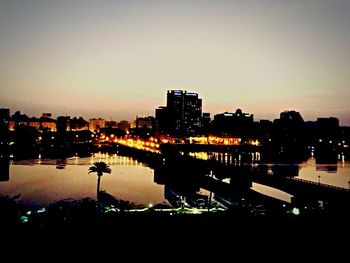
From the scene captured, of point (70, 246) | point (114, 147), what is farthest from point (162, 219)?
point (114, 147)

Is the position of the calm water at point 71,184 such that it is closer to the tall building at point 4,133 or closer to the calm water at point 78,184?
the calm water at point 78,184

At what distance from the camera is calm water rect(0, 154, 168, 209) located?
164ft

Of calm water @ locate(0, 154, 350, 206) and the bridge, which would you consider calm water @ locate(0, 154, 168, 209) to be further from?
the bridge

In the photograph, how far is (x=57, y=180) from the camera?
62.1 m

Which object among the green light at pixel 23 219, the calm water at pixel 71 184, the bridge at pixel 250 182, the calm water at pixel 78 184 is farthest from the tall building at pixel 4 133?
the green light at pixel 23 219

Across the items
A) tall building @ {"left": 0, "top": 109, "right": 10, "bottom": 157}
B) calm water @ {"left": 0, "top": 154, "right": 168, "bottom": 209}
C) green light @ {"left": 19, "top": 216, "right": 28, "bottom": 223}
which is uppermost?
tall building @ {"left": 0, "top": 109, "right": 10, "bottom": 157}

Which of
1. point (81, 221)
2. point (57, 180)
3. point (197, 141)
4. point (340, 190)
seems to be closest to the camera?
point (81, 221)

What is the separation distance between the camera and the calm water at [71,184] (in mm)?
50125

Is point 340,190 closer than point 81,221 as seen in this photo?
No

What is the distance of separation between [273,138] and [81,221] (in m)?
162

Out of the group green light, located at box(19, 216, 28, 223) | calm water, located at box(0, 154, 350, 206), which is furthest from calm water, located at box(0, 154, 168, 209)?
green light, located at box(19, 216, 28, 223)

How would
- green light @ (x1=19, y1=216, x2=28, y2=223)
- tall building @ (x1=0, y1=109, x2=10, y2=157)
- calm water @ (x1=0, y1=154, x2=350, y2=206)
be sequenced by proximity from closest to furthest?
green light @ (x1=19, y1=216, x2=28, y2=223)
calm water @ (x1=0, y1=154, x2=350, y2=206)
tall building @ (x1=0, y1=109, x2=10, y2=157)

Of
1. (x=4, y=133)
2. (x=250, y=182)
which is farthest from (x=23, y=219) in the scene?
(x=4, y=133)

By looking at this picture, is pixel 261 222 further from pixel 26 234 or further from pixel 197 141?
pixel 197 141
